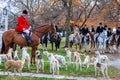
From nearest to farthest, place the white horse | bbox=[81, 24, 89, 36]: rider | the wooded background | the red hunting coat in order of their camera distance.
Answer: the red hunting coat < the white horse < bbox=[81, 24, 89, 36]: rider < the wooded background

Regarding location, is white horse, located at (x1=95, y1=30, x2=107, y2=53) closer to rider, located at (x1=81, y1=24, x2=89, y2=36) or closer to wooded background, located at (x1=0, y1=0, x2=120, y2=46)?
rider, located at (x1=81, y1=24, x2=89, y2=36)

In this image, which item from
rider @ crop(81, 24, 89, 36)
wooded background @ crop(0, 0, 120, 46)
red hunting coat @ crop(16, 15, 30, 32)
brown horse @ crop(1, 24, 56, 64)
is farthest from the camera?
wooded background @ crop(0, 0, 120, 46)

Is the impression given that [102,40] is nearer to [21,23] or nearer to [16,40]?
[16,40]

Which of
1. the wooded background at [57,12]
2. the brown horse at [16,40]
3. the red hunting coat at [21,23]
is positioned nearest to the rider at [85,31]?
the wooded background at [57,12]

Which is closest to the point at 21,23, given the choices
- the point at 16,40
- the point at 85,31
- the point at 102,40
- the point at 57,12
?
the point at 16,40

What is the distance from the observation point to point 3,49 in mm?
20828

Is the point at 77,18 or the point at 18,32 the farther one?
the point at 77,18

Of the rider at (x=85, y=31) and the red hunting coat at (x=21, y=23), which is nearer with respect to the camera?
the red hunting coat at (x=21, y=23)

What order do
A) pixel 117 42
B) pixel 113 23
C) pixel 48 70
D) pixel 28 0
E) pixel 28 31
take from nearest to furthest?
pixel 48 70 < pixel 28 31 < pixel 117 42 < pixel 28 0 < pixel 113 23

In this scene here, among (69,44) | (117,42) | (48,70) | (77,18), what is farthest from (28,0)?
(48,70)

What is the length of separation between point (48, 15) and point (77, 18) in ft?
14.7

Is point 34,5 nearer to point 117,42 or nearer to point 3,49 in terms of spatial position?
point 117,42

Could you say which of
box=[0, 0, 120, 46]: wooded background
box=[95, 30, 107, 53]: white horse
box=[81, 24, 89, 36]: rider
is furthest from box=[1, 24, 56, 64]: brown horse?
box=[0, 0, 120, 46]: wooded background

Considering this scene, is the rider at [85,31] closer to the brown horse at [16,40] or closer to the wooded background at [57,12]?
the wooded background at [57,12]
